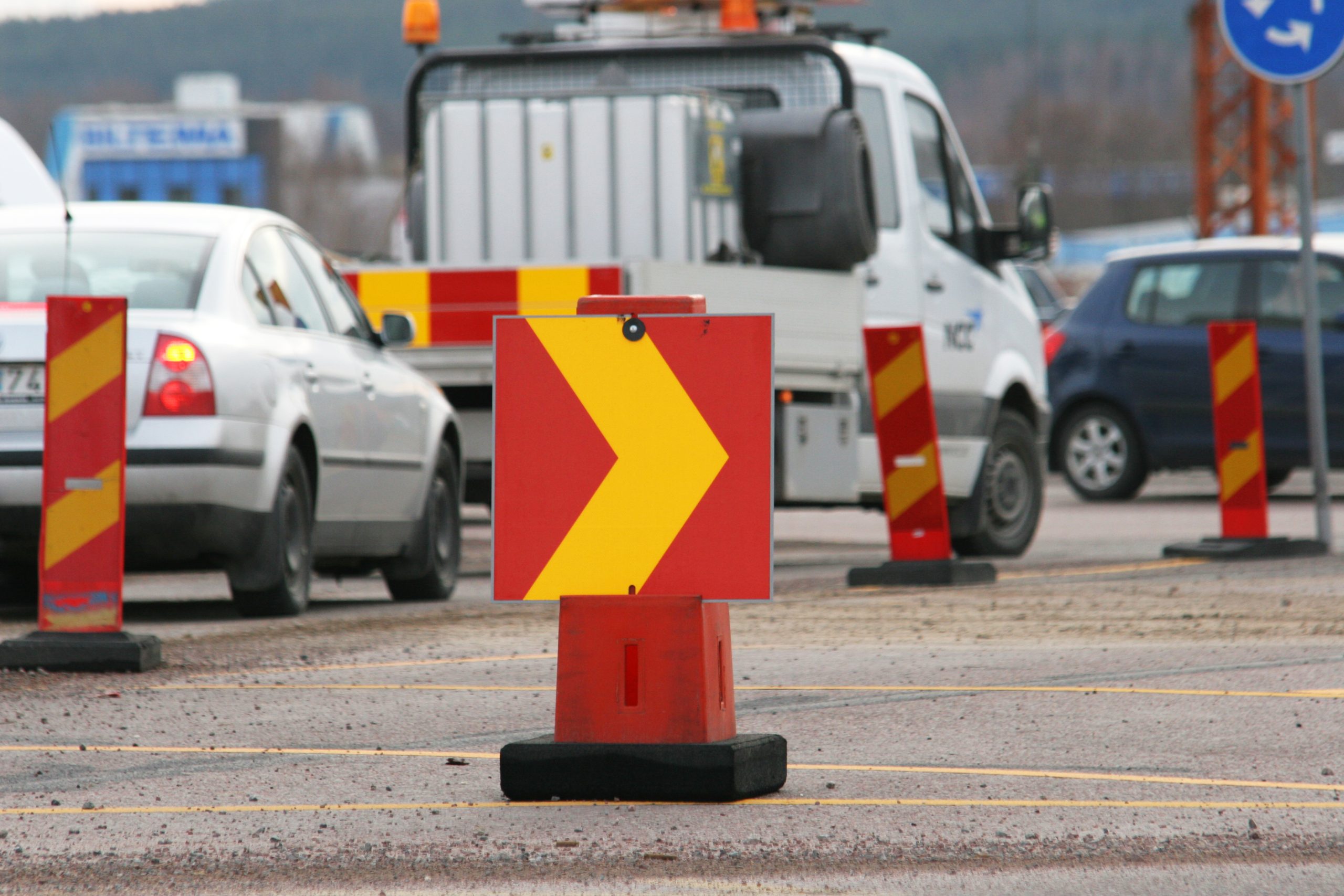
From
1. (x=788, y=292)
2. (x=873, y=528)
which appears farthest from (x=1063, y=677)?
(x=873, y=528)

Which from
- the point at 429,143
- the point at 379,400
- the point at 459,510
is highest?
the point at 429,143

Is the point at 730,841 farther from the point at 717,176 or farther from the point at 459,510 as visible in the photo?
the point at 717,176

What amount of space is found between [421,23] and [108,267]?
6015mm

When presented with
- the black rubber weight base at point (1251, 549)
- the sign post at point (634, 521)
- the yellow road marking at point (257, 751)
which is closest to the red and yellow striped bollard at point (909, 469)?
the black rubber weight base at point (1251, 549)

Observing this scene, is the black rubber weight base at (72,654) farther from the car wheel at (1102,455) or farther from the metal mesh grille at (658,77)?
the car wheel at (1102,455)

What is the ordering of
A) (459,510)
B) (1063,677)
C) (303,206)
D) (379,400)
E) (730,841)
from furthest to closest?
1. (303,206)
2. (459,510)
3. (379,400)
4. (1063,677)
5. (730,841)

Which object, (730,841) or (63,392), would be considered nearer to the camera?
(730,841)

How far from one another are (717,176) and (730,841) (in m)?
7.48

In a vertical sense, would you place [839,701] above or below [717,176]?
below

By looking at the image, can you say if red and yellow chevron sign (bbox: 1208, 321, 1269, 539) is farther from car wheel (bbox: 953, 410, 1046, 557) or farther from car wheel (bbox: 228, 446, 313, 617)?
car wheel (bbox: 228, 446, 313, 617)

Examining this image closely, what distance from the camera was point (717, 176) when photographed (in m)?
11.3

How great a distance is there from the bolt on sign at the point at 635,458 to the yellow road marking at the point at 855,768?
0.57 m

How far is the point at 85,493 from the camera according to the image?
661cm

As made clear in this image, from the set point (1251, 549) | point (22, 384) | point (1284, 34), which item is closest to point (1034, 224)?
point (1284, 34)
